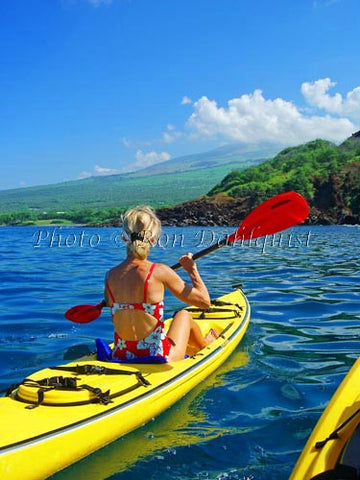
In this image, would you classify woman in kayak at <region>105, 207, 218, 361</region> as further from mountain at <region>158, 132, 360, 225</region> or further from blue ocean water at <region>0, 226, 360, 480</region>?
mountain at <region>158, 132, 360, 225</region>

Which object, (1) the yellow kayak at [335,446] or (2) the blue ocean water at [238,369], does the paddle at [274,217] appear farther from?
(1) the yellow kayak at [335,446]

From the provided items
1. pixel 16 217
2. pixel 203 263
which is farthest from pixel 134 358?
pixel 16 217

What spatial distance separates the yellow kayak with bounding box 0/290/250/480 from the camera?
11.4 ft

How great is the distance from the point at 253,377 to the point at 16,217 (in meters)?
111

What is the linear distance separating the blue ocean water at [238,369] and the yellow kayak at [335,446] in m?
0.58

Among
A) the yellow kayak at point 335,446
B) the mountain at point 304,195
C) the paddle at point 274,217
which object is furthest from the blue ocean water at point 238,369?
the mountain at point 304,195

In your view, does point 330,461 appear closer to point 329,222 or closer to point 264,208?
point 264,208

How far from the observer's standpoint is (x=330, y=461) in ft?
9.76

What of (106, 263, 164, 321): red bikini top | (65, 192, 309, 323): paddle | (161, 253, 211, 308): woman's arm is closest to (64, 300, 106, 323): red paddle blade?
(106, 263, 164, 321): red bikini top

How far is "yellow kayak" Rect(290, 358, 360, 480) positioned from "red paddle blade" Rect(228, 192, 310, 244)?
12.0ft

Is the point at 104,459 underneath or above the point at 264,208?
underneath

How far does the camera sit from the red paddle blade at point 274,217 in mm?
7176

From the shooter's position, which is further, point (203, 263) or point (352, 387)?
point (203, 263)

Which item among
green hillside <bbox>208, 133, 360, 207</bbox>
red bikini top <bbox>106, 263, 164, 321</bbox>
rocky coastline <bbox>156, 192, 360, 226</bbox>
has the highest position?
green hillside <bbox>208, 133, 360, 207</bbox>
